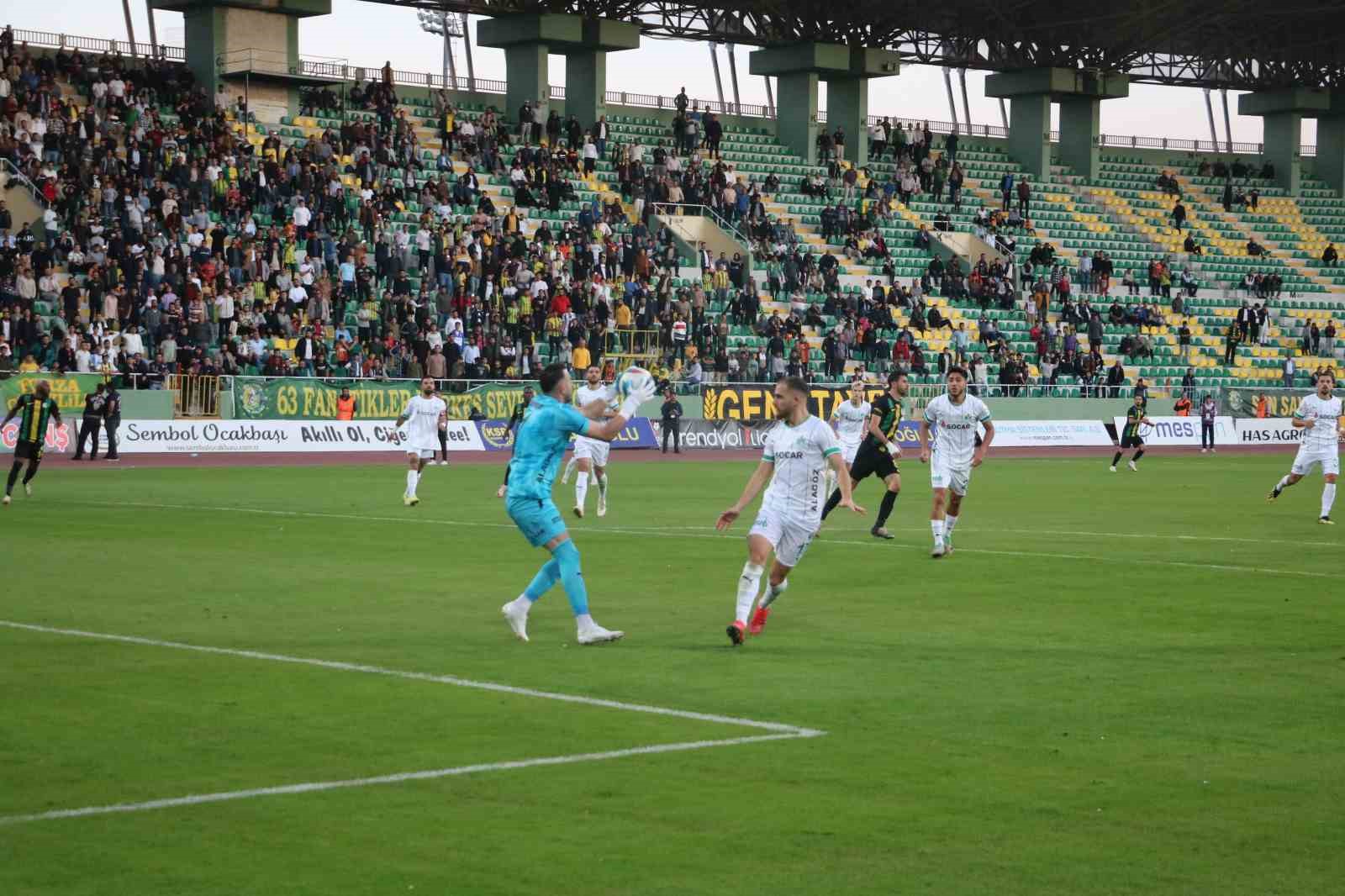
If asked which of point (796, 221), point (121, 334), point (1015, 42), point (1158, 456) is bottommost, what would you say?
point (1158, 456)

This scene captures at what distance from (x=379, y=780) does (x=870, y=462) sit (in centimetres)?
1675

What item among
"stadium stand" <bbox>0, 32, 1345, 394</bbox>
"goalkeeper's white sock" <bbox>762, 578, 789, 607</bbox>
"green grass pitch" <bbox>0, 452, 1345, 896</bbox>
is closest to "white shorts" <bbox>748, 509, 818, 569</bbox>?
"goalkeeper's white sock" <bbox>762, 578, 789, 607</bbox>

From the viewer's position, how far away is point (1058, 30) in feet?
252

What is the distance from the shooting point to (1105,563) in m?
20.7

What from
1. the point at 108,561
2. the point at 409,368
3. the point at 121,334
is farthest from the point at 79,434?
the point at 108,561

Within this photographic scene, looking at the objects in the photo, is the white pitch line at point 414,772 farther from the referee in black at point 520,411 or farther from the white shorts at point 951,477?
the referee in black at point 520,411

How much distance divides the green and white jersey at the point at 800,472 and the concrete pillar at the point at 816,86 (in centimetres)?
5828

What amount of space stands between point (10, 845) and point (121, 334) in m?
37.7

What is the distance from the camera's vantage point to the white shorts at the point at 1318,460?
2733cm

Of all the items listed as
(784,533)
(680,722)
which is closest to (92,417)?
(784,533)

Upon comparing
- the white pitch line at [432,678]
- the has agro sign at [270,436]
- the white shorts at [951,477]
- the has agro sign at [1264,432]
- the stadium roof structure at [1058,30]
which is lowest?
the has agro sign at [1264,432]

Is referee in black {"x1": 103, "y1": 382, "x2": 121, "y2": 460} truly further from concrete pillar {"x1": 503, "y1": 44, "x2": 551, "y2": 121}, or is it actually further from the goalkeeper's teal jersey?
the goalkeeper's teal jersey

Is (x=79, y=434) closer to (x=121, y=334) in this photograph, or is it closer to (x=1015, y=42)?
(x=121, y=334)

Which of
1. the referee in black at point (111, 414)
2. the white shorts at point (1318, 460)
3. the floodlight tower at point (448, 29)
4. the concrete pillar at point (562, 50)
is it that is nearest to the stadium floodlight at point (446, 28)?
the floodlight tower at point (448, 29)
